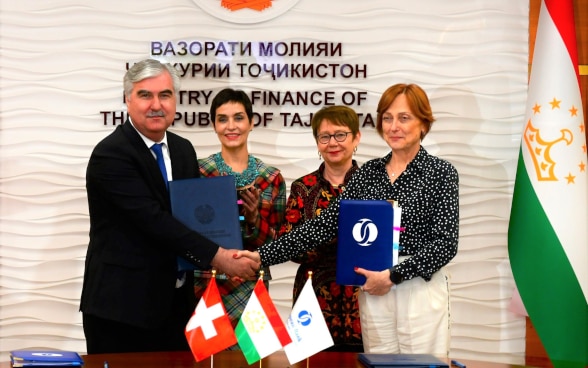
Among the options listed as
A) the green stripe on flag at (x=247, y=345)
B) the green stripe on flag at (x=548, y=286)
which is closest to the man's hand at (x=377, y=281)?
the green stripe on flag at (x=247, y=345)

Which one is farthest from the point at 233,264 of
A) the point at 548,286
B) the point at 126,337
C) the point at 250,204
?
the point at 548,286

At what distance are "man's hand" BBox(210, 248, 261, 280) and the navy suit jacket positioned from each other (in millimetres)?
40

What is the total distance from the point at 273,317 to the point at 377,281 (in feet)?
2.32

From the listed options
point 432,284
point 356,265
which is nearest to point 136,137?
point 356,265

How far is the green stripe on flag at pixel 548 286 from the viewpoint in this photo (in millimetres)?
4195

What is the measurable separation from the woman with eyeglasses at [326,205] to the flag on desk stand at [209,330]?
3.59ft

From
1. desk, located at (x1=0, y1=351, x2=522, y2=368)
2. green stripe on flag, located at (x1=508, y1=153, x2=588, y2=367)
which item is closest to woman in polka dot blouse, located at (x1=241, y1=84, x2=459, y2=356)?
desk, located at (x1=0, y1=351, x2=522, y2=368)

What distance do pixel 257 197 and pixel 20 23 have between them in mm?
2030

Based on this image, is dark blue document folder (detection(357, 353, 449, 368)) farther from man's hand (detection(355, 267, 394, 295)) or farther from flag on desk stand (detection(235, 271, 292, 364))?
→ man's hand (detection(355, 267, 394, 295))

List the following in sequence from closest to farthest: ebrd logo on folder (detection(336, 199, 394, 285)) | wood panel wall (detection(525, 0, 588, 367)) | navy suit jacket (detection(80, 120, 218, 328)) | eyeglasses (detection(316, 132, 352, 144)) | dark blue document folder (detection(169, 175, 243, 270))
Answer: ebrd logo on folder (detection(336, 199, 394, 285)) → navy suit jacket (detection(80, 120, 218, 328)) → dark blue document folder (detection(169, 175, 243, 270)) → eyeglasses (detection(316, 132, 352, 144)) → wood panel wall (detection(525, 0, 588, 367))

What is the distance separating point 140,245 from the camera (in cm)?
324

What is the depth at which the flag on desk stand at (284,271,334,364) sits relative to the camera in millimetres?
2438

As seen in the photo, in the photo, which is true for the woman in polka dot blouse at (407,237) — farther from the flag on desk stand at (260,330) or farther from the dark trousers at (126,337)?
the flag on desk stand at (260,330)

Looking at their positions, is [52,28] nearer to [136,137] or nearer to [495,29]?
[136,137]
